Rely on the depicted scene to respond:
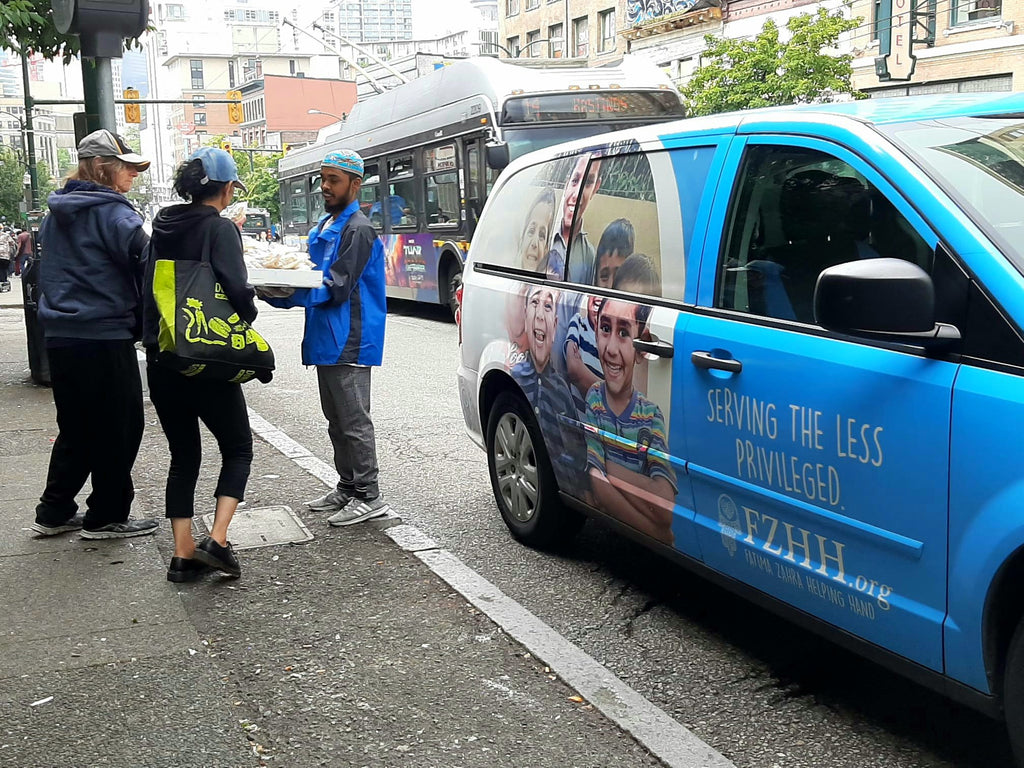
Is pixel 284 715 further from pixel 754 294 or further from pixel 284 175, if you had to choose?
pixel 284 175

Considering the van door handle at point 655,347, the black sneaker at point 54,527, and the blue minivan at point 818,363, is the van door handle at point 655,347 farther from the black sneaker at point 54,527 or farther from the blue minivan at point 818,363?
the black sneaker at point 54,527

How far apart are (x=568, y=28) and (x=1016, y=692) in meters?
50.5

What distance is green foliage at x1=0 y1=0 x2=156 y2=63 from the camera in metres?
8.76

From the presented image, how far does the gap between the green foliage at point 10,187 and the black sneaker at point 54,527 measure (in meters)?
64.7

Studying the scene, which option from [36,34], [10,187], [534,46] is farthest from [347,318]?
[10,187]

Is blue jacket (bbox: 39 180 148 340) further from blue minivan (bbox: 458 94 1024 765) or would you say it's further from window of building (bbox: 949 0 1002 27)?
window of building (bbox: 949 0 1002 27)

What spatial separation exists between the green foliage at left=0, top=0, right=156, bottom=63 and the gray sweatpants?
470 cm

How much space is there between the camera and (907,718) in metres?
3.48

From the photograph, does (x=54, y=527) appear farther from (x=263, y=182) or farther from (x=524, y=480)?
(x=263, y=182)

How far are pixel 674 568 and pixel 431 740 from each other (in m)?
1.92

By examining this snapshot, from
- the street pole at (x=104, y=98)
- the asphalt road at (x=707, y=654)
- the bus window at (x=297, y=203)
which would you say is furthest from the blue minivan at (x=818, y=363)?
the bus window at (x=297, y=203)

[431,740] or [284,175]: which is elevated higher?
[284,175]

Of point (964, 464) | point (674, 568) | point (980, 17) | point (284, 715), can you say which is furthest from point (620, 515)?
point (980, 17)

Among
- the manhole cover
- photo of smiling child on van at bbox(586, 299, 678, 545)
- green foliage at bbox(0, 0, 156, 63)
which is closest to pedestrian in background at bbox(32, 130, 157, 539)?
the manhole cover
